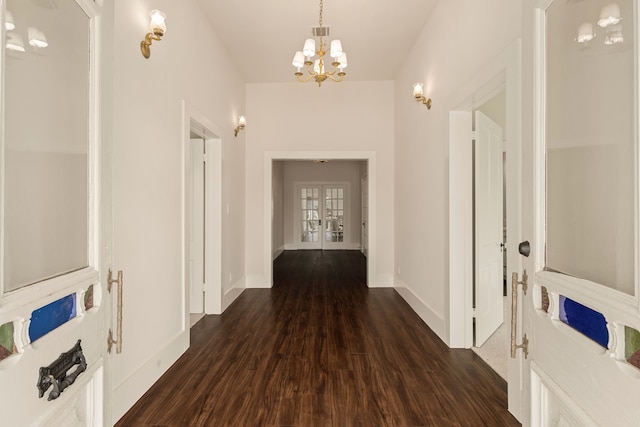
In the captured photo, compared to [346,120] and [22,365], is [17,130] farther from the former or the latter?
[346,120]

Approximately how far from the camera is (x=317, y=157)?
5.43 m

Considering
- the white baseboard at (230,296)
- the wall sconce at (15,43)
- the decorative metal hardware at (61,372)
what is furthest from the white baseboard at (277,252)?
the wall sconce at (15,43)

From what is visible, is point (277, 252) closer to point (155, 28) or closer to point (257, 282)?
point (257, 282)

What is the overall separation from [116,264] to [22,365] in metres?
1.32

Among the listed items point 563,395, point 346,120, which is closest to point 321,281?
point 346,120

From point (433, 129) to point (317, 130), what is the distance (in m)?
2.29

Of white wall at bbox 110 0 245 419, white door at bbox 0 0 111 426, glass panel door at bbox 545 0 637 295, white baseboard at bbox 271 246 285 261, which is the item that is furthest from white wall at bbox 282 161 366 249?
white door at bbox 0 0 111 426

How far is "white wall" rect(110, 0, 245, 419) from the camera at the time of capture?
2.10 meters

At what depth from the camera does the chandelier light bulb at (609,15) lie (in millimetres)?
901

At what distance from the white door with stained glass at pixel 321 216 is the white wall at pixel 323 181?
135 millimetres

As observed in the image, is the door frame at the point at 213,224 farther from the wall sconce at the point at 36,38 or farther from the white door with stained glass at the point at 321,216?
the white door with stained glass at the point at 321,216

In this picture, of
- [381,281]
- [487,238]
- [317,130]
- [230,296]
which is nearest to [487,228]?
Result: [487,238]

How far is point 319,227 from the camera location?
11.1 meters

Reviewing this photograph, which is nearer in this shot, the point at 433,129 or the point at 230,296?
the point at 433,129
